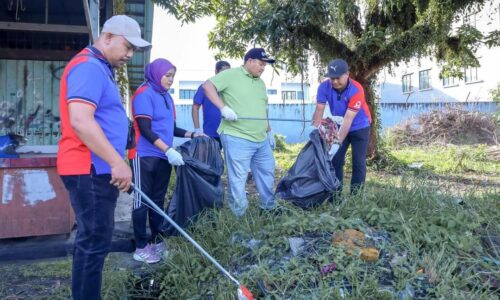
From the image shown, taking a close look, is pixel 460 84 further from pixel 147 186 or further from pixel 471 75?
pixel 147 186

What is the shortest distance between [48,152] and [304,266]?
367 centimetres

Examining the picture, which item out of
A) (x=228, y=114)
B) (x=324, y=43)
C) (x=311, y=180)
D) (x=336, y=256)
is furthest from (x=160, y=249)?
(x=324, y=43)

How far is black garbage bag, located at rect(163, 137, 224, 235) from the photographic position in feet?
11.7

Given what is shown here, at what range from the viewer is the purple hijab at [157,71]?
11.5 feet

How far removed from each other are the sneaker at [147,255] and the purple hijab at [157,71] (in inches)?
49.9

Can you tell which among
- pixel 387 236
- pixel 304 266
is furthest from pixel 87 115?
pixel 387 236

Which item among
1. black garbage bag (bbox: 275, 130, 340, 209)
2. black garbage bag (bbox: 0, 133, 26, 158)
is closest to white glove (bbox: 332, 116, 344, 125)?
black garbage bag (bbox: 275, 130, 340, 209)

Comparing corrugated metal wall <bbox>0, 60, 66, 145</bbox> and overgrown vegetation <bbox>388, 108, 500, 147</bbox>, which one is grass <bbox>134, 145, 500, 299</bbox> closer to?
corrugated metal wall <bbox>0, 60, 66, 145</bbox>

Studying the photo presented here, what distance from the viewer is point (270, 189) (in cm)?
412

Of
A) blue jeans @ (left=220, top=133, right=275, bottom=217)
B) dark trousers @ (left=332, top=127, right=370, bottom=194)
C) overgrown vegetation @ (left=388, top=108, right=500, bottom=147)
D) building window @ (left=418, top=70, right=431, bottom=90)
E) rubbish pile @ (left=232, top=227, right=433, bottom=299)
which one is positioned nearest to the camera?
rubbish pile @ (left=232, top=227, right=433, bottom=299)

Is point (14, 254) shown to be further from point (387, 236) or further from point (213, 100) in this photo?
point (387, 236)

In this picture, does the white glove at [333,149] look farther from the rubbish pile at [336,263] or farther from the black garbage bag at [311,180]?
the rubbish pile at [336,263]

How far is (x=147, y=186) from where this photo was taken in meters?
3.59

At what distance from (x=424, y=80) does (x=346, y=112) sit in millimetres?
22665
